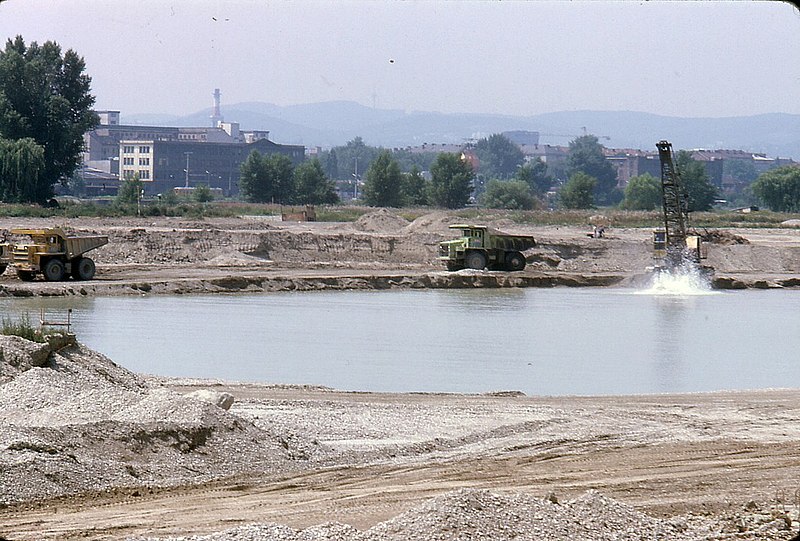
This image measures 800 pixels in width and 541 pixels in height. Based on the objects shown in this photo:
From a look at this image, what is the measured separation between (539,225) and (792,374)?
44630mm

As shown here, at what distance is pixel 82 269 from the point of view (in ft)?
117

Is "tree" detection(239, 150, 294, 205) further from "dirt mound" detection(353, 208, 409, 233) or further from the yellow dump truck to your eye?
the yellow dump truck

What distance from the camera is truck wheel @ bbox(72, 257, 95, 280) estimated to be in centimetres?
3550

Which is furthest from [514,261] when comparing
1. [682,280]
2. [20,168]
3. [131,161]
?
[131,161]

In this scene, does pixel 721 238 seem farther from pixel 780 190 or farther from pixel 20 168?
pixel 780 190

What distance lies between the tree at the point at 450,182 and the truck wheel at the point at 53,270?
189 feet

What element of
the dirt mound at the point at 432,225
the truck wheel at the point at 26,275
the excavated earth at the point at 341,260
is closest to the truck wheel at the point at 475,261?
the excavated earth at the point at 341,260

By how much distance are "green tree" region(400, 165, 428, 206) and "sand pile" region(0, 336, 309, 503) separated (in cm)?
7833

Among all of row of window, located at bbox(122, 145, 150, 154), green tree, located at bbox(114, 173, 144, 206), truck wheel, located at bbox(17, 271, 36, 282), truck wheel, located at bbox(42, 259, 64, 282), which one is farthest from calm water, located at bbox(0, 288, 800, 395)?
row of window, located at bbox(122, 145, 150, 154)

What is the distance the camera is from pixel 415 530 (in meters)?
9.21

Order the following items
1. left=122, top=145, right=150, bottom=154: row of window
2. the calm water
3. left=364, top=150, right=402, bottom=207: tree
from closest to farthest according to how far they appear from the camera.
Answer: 1. the calm water
2. left=364, top=150, right=402, bottom=207: tree
3. left=122, top=145, right=150, bottom=154: row of window

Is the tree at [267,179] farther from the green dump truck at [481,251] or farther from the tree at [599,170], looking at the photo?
the tree at [599,170]

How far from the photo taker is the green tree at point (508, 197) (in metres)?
90.8

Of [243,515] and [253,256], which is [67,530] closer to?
[243,515]
